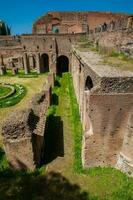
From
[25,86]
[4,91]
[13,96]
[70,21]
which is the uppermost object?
[70,21]

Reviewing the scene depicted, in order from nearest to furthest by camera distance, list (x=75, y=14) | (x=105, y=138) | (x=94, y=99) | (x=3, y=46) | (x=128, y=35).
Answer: (x=94, y=99), (x=105, y=138), (x=128, y=35), (x=3, y=46), (x=75, y=14)

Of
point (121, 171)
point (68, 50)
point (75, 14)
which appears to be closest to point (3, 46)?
point (68, 50)

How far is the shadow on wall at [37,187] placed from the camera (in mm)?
6844

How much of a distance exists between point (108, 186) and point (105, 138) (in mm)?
1812

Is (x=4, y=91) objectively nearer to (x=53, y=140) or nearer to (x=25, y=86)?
(x=25, y=86)

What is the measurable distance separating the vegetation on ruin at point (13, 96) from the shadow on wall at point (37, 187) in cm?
853

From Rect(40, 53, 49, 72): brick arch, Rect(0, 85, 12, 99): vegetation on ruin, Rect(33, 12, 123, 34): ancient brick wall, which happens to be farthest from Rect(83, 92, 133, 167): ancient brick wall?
Result: Rect(33, 12, 123, 34): ancient brick wall

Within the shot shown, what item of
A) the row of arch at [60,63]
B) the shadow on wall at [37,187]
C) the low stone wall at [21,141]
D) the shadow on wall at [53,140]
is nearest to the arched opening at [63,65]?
the row of arch at [60,63]

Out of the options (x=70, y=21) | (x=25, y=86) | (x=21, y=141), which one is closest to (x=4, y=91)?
(x=25, y=86)

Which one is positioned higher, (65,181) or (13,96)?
(13,96)

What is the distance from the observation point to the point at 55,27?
3719cm

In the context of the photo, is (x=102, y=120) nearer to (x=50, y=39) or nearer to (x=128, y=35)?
(x=128, y=35)

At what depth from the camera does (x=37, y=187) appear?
7.20 meters

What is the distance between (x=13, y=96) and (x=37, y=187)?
11.7m
